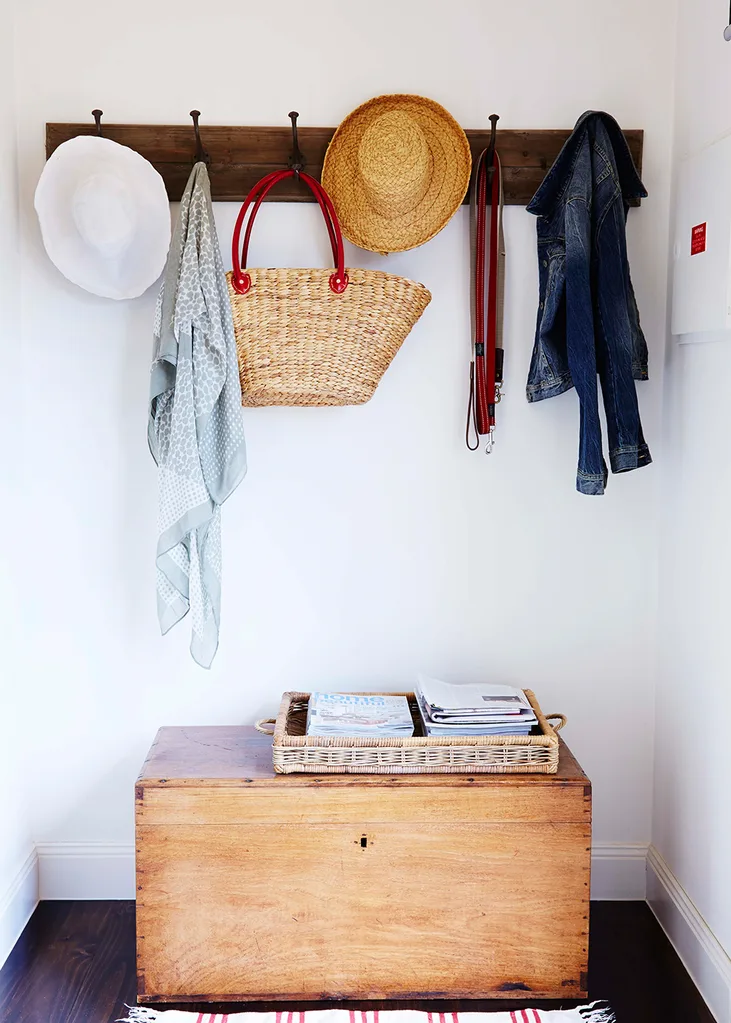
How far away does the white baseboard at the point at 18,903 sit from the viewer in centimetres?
216

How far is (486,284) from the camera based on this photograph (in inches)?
89.0

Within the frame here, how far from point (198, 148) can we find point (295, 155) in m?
0.22

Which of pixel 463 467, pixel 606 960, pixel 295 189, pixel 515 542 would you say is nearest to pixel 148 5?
pixel 295 189

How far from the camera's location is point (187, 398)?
2.05m

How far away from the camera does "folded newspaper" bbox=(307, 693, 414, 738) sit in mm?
2037

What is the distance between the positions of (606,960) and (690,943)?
0.19 m

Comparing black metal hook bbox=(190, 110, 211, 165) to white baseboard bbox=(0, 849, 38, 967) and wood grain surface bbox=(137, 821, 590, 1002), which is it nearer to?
wood grain surface bbox=(137, 821, 590, 1002)

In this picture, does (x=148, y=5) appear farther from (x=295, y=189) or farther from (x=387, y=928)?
(x=387, y=928)

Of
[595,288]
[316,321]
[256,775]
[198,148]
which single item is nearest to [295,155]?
[198,148]

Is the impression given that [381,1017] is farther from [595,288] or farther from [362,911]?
[595,288]

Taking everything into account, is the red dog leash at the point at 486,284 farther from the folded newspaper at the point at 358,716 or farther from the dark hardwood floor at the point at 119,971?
the dark hardwood floor at the point at 119,971

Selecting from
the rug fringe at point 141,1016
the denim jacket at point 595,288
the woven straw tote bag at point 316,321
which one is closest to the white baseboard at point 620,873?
the denim jacket at point 595,288

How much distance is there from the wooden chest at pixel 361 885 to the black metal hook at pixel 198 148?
137 centimetres

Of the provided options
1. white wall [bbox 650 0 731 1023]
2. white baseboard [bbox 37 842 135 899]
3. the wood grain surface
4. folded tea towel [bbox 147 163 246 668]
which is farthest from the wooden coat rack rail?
white baseboard [bbox 37 842 135 899]
